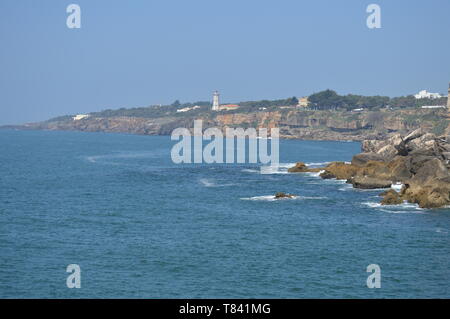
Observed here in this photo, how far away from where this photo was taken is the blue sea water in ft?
107

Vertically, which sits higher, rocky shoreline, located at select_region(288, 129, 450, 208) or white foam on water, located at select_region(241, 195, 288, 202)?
rocky shoreline, located at select_region(288, 129, 450, 208)

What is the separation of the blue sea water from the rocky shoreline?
1.82 metres

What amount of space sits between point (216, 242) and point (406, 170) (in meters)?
34.5

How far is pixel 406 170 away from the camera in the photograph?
230 ft

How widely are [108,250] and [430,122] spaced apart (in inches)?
6438

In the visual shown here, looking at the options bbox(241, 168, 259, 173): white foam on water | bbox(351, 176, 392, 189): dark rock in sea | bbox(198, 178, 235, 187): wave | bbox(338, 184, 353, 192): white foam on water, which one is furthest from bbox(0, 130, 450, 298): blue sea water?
bbox(241, 168, 259, 173): white foam on water

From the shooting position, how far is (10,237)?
42.6 meters
